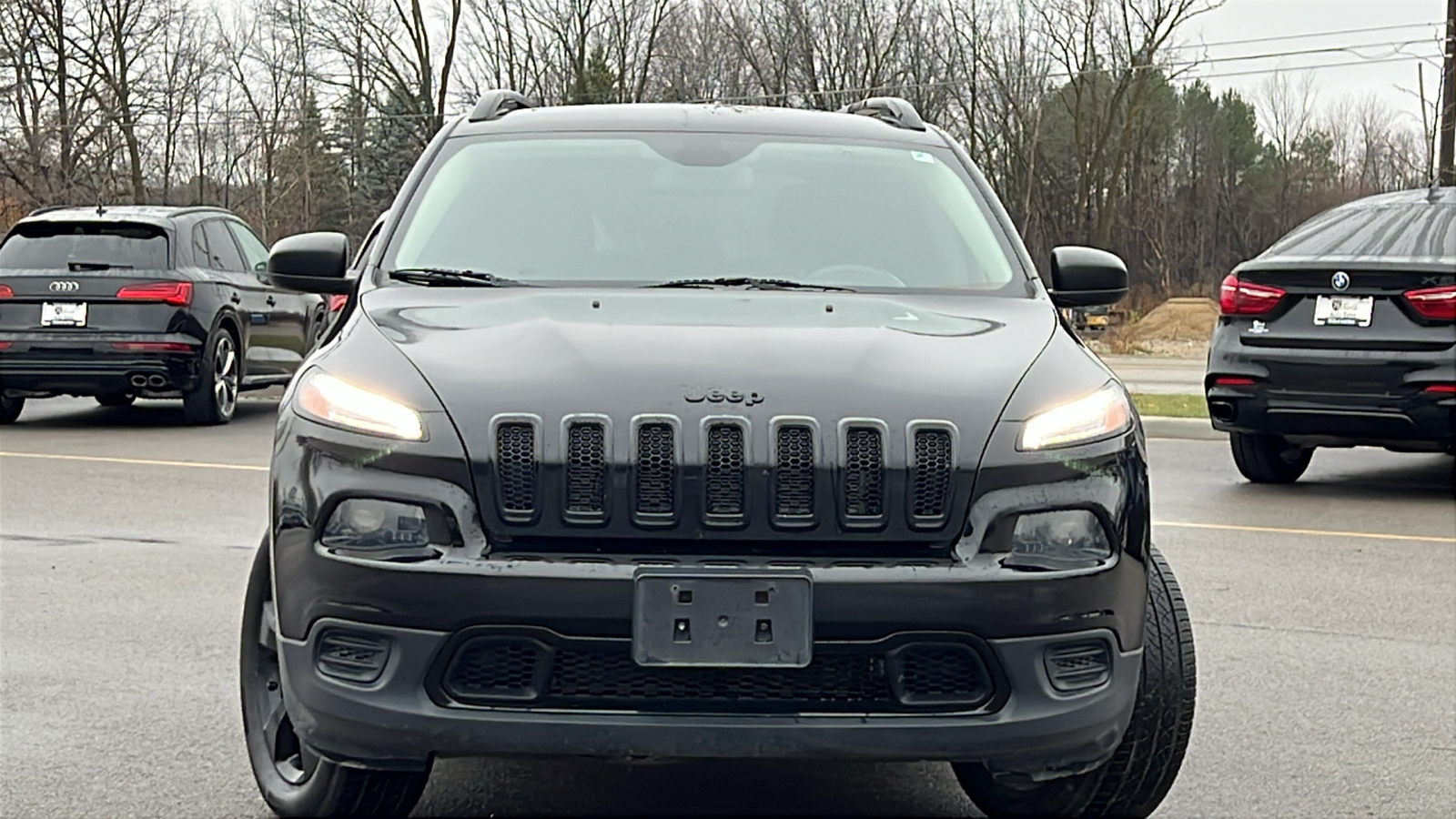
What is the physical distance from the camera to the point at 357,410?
3.16 metres

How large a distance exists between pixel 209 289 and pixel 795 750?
11327 mm

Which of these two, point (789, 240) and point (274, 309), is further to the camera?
point (274, 309)

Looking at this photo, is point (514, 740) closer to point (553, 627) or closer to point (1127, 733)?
point (553, 627)

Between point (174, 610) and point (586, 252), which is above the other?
point (586, 252)

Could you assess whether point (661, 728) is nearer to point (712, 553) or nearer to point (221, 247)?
point (712, 553)

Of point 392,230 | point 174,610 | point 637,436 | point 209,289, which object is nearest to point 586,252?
point 392,230

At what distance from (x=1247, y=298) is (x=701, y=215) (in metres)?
5.95

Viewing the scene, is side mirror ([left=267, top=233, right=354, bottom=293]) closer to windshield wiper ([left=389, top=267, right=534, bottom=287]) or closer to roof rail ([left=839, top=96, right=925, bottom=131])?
windshield wiper ([left=389, top=267, right=534, bottom=287])

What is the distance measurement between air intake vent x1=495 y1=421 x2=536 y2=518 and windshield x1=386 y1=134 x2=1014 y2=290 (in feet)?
3.49

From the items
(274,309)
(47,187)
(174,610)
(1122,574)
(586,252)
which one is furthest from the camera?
(47,187)

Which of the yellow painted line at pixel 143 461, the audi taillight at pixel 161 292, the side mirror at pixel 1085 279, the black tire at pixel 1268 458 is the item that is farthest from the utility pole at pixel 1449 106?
the side mirror at pixel 1085 279

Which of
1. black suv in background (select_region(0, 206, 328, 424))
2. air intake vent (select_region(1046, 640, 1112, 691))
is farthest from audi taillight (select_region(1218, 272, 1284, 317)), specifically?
black suv in background (select_region(0, 206, 328, 424))

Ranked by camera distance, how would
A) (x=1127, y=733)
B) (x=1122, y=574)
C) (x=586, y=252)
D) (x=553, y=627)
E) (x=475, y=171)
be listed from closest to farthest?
(x=553, y=627)
(x=1122, y=574)
(x=1127, y=733)
(x=586, y=252)
(x=475, y=171)

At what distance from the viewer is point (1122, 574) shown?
314 cm
